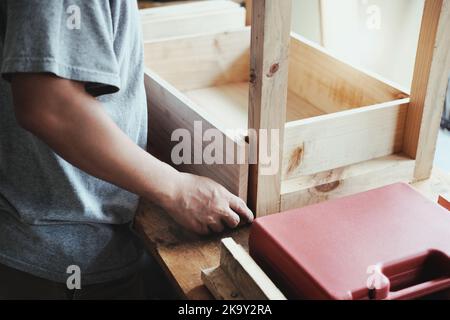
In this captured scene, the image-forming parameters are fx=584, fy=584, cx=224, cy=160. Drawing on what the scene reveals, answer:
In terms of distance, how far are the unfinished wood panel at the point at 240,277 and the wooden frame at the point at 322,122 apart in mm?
148

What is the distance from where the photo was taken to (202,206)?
0.83 metres

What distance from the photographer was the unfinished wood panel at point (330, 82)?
3.51ft

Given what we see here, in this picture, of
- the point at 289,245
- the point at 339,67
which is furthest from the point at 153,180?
the point at 339,67

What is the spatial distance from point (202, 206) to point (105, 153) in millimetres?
170

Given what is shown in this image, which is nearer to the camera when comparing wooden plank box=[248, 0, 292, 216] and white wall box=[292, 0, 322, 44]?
wooden plank box=[248, 0, 292, 216]

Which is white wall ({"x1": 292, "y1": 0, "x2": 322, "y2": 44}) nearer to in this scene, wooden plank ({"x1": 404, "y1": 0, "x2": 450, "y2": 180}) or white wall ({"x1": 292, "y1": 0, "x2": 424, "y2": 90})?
white wall ({"x1": 292, "y1": 0, "x2": 424, "y2": 90})

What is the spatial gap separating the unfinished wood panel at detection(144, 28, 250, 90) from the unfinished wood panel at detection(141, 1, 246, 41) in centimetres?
9

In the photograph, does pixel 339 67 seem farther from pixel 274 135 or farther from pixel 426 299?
pixel 426 299

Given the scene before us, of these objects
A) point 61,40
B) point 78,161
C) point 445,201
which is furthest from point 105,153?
point 445,201

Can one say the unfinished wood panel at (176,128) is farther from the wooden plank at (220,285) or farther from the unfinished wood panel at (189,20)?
the unfinished wood panel at (189,20)

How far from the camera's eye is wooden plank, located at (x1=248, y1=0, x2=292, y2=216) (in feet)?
2.43

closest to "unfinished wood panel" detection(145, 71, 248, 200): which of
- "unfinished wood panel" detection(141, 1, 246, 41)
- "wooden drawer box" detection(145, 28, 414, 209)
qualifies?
"wooden drawer box" detection(145, 28, 414, 209)

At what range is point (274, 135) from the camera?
820 millimetres

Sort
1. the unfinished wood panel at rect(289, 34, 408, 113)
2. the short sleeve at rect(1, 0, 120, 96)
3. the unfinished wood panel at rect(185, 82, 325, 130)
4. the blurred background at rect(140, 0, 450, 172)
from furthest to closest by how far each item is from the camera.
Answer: the blurred background at rect(140, 0, 450, 172), the unfinished wood panel at rect(185, 82, 325, 130), the unfinished wood panel at rect(289, 34, 408, 113), the short sleeve at rect(1, 0, 120, 96)
